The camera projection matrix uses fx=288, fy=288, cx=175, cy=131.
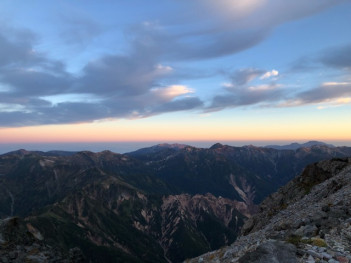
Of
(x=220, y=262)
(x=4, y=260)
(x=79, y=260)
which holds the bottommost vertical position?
(x=79, y=260)

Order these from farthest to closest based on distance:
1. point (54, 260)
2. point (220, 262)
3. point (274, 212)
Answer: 1. point (274, 212)
2. point (54, 260)
3. point (220, 262)

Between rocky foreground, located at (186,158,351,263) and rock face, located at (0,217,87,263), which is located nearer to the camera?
rocky foreground, located at (186,158,351,263)

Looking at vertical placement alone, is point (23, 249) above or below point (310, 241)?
below

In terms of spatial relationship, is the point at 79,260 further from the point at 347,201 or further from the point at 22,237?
the point at 347,201

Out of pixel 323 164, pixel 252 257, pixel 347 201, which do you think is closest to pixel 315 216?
pixel 347 201

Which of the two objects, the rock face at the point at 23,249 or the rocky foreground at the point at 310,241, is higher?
the rocky foreground at the point at 310,241

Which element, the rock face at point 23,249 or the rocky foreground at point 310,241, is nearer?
the rocky foreground at point 310,241

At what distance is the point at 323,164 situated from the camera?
62531 millimetres

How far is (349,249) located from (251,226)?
38.7 m

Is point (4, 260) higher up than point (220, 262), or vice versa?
point (220, 262)

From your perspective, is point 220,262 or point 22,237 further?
point 22,237

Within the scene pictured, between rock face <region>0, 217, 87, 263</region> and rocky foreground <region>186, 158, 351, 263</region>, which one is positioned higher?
rocky foreground <region>186, 158, 351, 263</region>

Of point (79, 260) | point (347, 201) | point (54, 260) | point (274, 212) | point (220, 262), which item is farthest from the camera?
point (274, 212)

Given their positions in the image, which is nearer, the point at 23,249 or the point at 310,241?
the point at 310,241
